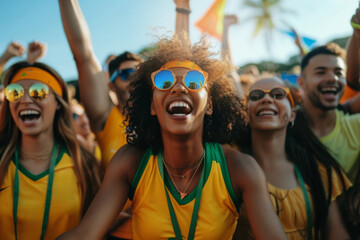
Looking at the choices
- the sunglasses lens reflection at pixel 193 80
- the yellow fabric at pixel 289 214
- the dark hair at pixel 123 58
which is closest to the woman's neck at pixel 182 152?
the sunglasses lens reflection at pixel 193 80

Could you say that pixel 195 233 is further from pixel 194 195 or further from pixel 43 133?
pixel 43 133

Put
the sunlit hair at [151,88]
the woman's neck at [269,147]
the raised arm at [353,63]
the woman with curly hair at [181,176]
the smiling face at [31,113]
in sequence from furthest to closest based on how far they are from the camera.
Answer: the raised arm at [353,63] → the woman's neck at [269,147] → the smiling face at [31,113] → the sunlit hair at [151,88] → the woman with curly hair at [181,176]

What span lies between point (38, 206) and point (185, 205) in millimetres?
1263

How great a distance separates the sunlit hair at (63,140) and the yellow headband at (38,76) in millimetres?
58

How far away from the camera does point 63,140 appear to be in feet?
9.61

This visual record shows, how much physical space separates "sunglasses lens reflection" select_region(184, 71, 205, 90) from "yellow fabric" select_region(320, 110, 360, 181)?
1.85 m

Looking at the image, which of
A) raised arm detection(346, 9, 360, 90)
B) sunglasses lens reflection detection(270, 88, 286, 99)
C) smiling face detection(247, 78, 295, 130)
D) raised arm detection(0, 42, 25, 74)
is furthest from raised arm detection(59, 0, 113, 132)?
raised arm detection(346, 9, 360, 90)

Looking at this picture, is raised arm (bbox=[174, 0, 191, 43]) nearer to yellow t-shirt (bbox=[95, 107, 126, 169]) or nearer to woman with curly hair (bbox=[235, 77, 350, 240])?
woman with curly hair (bbox=[235, 77, 350, 240])

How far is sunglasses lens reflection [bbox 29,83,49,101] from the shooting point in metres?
2.67

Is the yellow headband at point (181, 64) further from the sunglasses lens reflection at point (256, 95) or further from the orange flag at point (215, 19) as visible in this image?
the orange flag at point (215, 19)

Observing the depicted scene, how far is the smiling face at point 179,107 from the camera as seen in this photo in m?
2.00

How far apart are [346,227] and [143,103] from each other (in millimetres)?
2126

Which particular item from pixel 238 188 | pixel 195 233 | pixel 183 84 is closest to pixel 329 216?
pixel 238 188

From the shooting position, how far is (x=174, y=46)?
7.55 ft
